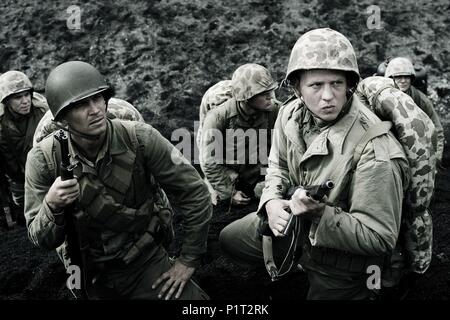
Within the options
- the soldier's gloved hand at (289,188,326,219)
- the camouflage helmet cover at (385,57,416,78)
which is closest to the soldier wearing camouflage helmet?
the soldier's gloved hand at (289,188,326,219)

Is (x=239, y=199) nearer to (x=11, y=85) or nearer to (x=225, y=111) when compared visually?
(x=225, y=111)

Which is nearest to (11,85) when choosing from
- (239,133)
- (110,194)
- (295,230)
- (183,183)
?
(239,133)

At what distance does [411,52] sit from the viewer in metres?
10.1

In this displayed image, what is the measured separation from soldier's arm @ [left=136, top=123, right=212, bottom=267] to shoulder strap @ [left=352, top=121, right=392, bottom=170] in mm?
1168

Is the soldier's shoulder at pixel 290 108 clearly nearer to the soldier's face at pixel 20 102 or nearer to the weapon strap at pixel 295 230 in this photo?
the weapon strap at pixel 295 230

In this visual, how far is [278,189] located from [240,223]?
654mm

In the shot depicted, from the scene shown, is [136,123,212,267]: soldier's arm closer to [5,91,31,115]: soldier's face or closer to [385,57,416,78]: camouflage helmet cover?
[5,91,31,115]: soldier's face

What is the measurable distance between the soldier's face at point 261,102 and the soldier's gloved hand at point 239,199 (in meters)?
1.11

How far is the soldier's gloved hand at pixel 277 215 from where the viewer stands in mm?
3127

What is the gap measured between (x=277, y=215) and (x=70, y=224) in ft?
4.55

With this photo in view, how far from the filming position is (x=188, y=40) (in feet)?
34.8

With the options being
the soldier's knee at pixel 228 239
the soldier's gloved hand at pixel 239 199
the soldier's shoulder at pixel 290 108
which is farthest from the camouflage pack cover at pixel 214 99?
the soldier's shoulder at pixel 290 108

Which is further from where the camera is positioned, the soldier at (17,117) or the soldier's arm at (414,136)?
the soldier at (17,117)
